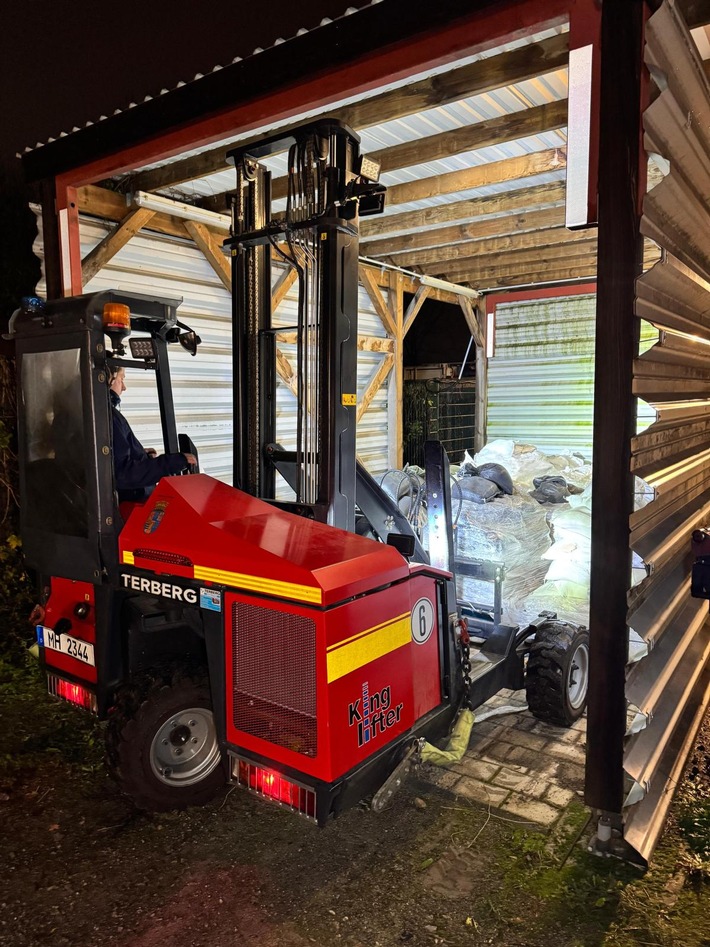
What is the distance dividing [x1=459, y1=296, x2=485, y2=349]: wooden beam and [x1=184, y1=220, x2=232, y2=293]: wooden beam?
21.9 feet

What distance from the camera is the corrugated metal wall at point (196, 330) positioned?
7.33 m

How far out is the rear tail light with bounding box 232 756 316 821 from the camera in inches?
106

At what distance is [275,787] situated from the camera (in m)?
2.79

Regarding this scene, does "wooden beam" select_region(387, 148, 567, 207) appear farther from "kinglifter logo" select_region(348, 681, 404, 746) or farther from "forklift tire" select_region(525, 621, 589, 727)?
"kinglifter logo" select_region(348, 681, 404, 746)

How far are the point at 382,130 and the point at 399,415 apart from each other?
650 cm

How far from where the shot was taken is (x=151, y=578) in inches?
126

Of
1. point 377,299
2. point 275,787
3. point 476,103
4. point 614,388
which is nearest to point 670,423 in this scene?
point 614,388

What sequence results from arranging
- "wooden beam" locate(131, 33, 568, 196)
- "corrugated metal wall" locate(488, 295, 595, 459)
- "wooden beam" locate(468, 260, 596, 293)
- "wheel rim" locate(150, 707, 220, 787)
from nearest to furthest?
Answer: 1. "wheel rim" locate(150, 707, 220, 787)
2. "wooden beam" locate(131, 33, 568, 196)
3. "wooden beam" locate(468, 260, 596, 293)
4. "corrugated metal wall" locate(488, 295, 595, 459)

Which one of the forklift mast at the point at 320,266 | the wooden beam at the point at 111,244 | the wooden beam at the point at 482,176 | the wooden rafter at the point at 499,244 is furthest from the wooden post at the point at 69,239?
the wooden rafter at the point at 499,244

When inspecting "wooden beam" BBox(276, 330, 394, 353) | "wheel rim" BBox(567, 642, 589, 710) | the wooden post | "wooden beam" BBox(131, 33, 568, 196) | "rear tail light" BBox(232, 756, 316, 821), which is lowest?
"wheel rim" BBox(567, 642, 589, 710)

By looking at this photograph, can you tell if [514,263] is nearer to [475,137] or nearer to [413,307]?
[413,307]

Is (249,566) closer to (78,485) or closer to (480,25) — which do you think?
(78,485)

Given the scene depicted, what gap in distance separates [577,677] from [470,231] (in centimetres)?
629

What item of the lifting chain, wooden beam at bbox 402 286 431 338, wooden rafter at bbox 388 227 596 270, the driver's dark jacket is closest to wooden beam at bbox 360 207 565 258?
wooden rafter at bbox 388 227 596 270
